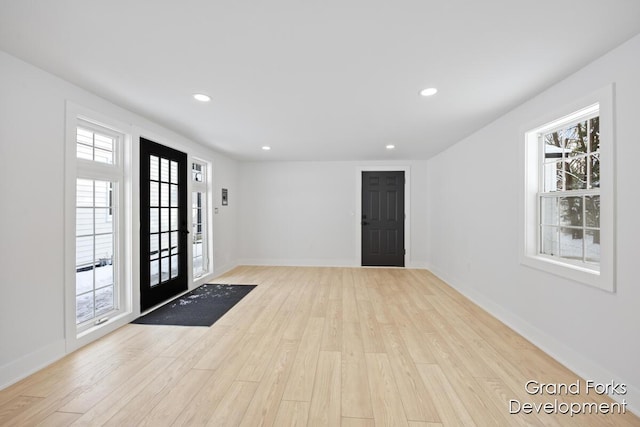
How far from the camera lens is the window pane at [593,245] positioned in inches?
83.7

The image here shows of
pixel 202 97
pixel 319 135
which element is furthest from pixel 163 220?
pixel 319 135

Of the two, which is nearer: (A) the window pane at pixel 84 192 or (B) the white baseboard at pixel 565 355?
(B) the white baseboard at pixel 565 355

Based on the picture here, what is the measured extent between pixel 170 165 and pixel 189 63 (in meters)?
2.14

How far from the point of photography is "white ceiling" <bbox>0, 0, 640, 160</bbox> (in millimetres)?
1504

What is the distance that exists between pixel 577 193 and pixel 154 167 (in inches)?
176

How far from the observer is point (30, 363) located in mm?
2078

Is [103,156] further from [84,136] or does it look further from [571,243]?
[571,243]

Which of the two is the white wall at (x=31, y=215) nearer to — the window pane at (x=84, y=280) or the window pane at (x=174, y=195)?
the window pane at (x=84, y=280)

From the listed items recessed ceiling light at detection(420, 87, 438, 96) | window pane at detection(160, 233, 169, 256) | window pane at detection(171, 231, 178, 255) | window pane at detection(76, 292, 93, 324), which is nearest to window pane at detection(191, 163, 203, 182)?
window pane at detection(171, 231, 178, 255)

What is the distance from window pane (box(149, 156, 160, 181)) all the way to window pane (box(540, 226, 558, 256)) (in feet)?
14.6

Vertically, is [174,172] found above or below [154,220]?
above

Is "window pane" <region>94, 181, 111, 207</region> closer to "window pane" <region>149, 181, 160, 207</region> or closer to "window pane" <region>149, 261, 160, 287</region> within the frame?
"window pane" <region>149, 181, 160, 207</region>

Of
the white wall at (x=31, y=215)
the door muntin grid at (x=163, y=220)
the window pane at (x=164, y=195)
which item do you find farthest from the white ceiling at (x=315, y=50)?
the window pane at (x=164, y=195)

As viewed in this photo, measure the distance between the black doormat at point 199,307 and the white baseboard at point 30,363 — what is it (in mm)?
824
